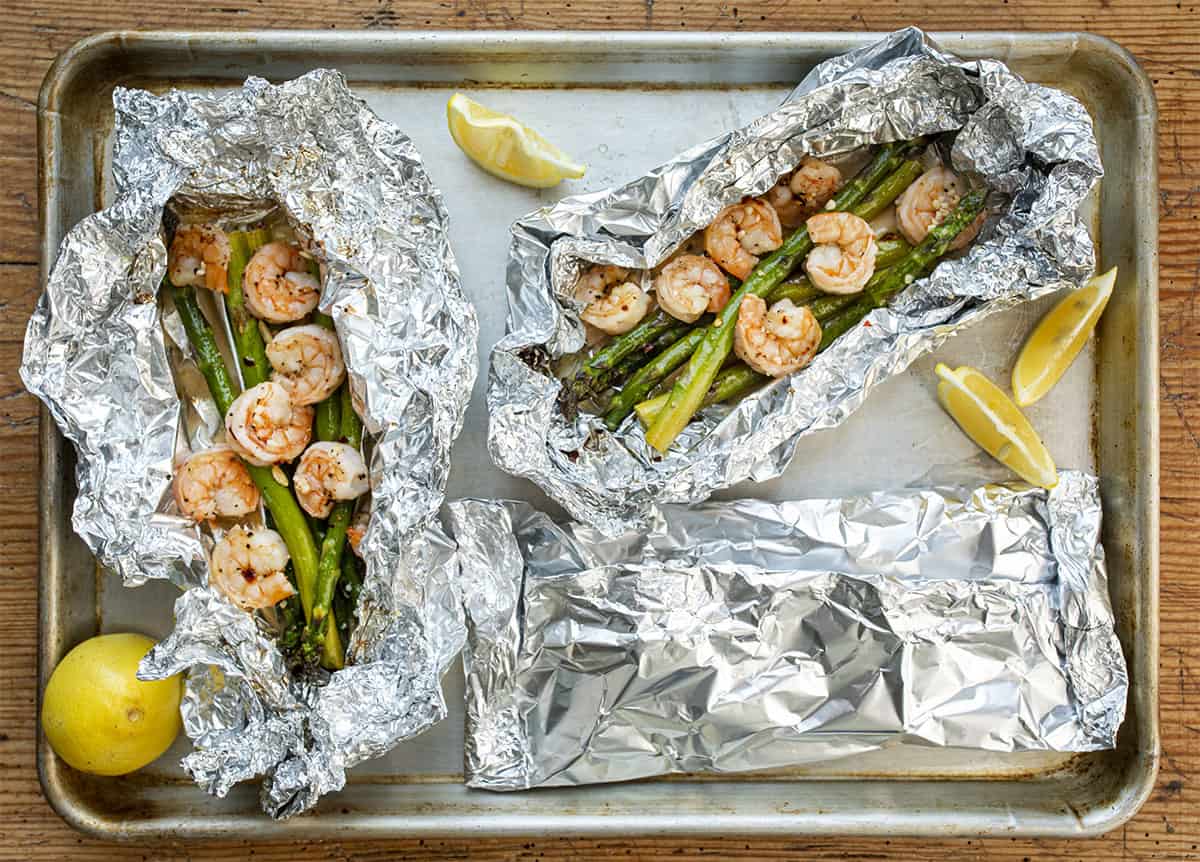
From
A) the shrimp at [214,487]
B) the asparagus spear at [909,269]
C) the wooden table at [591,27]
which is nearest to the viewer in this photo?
the shrimp at [214,487]

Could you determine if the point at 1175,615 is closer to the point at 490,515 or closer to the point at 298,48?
the point at 490,515

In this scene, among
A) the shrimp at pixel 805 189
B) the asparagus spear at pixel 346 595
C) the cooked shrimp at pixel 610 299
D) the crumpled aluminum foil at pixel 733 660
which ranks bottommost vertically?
the crumpled aluminum foil at pixel 733 660

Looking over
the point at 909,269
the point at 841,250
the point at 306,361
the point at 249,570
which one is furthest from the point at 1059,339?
the point at 249,570

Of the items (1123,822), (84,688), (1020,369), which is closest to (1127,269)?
(1020,369)

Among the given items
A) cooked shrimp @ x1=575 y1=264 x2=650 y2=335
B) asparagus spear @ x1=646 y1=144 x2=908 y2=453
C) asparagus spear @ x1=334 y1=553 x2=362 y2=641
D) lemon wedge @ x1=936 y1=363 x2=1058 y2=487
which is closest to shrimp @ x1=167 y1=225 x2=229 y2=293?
asparagus spear @ x1=334 y1=553 x2=362 y2=641

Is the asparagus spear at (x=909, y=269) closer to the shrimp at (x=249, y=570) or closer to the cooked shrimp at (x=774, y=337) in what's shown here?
the cooked shrimp at (x=774, y=337)

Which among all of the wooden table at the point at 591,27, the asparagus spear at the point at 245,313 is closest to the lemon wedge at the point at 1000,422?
the wooden table at the point at 591,27

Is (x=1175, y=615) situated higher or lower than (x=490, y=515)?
lower
